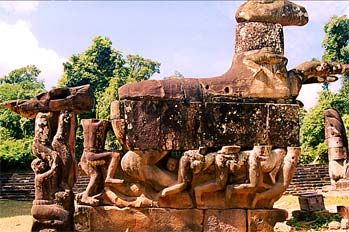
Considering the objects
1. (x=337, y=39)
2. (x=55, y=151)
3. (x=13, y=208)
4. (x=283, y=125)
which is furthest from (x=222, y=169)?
(x=337, y=39)

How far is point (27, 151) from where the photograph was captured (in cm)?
2489

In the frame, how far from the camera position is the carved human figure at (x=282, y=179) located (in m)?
6.76

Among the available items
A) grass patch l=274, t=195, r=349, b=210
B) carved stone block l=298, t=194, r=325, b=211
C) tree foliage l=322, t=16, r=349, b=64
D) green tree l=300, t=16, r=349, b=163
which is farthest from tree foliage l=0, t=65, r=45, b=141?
carved stone block l=298, t=194, r=325, b=211

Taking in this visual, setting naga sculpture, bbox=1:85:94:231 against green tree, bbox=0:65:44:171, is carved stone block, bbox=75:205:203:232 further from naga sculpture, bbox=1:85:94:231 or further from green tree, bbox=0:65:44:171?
green tree, bbox=0:65:44:171

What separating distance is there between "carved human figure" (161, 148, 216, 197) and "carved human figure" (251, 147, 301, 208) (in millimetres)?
925

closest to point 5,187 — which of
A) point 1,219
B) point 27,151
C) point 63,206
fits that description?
point 27,151

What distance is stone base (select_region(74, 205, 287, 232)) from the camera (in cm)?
671

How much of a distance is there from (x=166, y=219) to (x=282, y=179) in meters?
1.87

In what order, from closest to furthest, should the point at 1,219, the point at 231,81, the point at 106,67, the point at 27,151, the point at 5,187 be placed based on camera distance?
the point at 231,81 → the point at 1,219 → the point at 5,187 → the point at 27,151 → the point at 106,67

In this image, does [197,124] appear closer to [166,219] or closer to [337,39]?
[166,219]

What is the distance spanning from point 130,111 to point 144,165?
2.74 feet

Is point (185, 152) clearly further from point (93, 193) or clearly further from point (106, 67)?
point (106, 67)

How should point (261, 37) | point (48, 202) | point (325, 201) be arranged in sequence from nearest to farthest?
point (48, 202) < point (261, 37) < point (325, 201)

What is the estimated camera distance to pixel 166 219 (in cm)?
674
